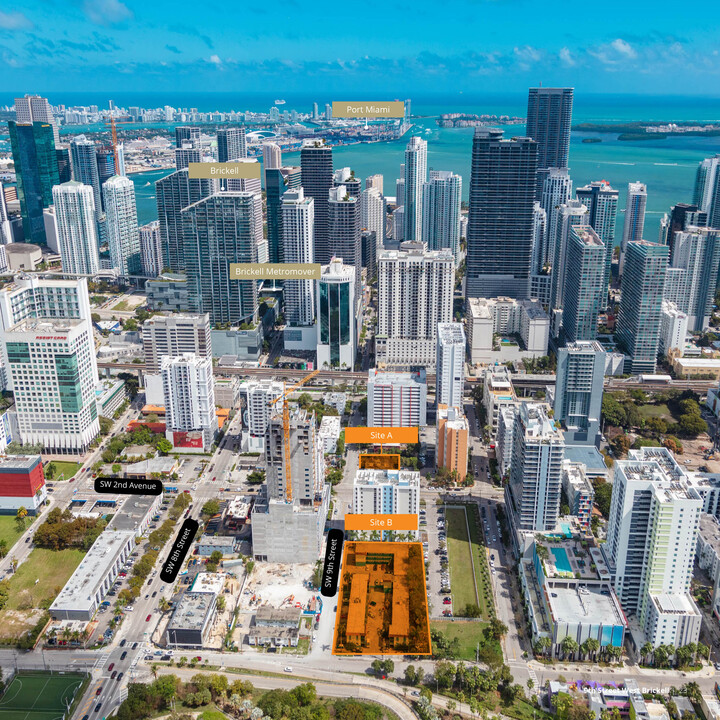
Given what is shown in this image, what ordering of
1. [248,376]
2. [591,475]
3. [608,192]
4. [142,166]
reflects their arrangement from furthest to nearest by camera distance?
[142,166], [608,192], [248,376], [591,475]

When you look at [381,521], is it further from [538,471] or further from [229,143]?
[229,143]

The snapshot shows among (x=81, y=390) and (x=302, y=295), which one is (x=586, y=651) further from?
(x=302, y=295)

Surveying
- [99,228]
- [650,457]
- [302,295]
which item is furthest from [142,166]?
[650,457]

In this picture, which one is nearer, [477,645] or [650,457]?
[477,645]

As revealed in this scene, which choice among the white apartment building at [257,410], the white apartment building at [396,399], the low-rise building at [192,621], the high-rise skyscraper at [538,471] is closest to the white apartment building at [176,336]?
the white apartment building at [257,410]

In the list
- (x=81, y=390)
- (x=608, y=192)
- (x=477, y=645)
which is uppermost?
(x=608, y=192)

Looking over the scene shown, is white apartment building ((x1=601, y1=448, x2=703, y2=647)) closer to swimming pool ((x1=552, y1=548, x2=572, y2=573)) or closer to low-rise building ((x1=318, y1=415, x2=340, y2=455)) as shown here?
swimming pool ((x1=552, y1=548, x2=572, y2=573))
